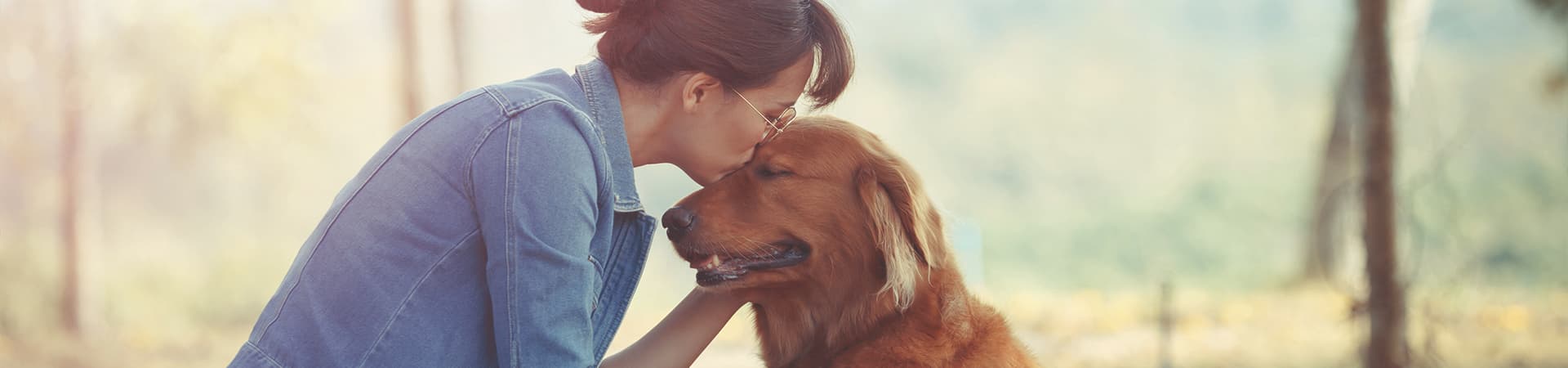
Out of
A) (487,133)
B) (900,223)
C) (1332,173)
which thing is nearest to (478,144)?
(487,133)

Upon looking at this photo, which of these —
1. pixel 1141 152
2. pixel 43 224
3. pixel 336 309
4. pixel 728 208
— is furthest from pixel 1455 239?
pixel 43 224

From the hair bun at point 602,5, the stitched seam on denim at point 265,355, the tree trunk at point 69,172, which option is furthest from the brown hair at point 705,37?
the tree trunk at point 69,172

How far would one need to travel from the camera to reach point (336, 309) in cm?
177

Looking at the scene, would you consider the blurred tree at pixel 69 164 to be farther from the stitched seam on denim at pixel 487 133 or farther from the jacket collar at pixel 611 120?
the stitched seam on denim at pixel 487 133

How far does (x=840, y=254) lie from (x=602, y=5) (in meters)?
0.74

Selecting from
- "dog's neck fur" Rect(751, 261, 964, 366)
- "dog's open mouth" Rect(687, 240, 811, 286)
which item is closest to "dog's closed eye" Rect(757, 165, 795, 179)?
"dog's open mouth" Rect(687, 240, 811, 286)

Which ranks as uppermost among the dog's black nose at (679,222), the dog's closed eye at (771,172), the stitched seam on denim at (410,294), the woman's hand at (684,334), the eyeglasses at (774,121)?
the eyeglasses at (774,121)

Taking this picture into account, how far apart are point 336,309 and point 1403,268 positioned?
303cm

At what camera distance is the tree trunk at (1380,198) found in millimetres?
3332

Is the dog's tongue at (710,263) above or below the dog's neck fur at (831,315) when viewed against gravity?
above

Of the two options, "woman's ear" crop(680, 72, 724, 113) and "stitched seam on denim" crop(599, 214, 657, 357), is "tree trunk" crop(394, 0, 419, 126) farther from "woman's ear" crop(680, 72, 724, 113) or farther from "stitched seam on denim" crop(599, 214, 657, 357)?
"woman's ear" crop(680, 72, 724, 113)

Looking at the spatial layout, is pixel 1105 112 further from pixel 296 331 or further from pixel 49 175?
pixel 49 175

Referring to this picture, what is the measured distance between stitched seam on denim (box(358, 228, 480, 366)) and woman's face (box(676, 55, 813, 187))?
0.49m

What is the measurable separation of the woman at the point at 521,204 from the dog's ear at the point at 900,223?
0.37 meters
